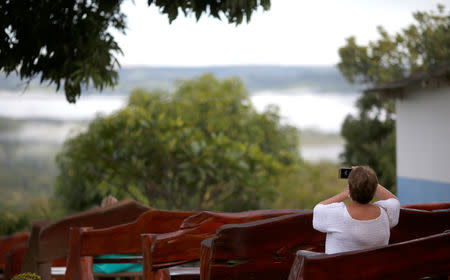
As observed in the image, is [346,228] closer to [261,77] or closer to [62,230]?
[62,230]

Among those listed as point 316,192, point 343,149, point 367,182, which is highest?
point 367,182

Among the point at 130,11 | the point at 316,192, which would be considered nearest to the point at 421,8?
the point at 316,192

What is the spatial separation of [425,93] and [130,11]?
8779mm

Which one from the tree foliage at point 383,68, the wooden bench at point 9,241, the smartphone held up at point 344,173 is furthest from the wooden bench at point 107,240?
the tree foliage at point 383,68

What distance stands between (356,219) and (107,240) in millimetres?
1564

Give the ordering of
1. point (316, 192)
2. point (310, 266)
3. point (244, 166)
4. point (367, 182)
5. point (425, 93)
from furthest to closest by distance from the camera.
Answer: point (316, 192) < point (425, 93) < point (244, 166) < point (367, 182) < point (310, 266)

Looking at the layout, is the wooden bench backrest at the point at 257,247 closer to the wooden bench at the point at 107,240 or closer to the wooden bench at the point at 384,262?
the wooden bench at the point at 384,262

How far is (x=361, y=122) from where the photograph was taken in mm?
25031

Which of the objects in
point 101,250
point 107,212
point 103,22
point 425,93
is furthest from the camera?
point 425,93

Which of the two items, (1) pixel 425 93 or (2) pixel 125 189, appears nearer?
(2) pixel 125 189

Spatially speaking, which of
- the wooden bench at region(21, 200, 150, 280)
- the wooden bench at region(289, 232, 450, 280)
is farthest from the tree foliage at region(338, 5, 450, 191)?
the wooden bench at region(289, 232, 450, 280)

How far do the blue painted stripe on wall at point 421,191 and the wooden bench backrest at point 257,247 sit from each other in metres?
9.30

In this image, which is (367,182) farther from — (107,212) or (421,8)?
(421,8)

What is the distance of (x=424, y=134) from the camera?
41.1 ft
